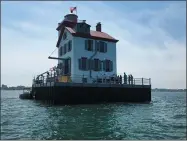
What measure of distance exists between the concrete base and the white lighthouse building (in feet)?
10.1

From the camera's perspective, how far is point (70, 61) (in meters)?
29.2

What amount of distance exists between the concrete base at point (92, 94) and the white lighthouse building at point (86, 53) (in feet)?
10.1

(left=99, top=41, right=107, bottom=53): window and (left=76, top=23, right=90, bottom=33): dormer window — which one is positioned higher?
(left=76, top=23, right=90, bottom=33): dormer window

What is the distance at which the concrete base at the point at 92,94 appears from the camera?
22.8m

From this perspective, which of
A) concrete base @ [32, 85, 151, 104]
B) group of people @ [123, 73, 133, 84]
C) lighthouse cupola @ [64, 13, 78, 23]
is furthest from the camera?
lighthouse cupola @ [64, 13, 78, 23]

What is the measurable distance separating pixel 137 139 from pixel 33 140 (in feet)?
12.3

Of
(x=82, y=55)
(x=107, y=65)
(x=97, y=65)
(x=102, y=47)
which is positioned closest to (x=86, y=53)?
(x=82, y=55)

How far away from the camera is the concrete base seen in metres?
22.8

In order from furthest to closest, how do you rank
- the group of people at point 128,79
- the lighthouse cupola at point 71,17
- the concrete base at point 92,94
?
the lighthouse cupola at point 71,17, the group of people at point 128,79, the concrete base at point 92,94

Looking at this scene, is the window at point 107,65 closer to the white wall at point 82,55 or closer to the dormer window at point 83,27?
the white wall at point 82,55

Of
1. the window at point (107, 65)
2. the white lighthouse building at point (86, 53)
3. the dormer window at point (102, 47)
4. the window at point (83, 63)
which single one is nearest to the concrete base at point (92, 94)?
the white lighthouse building at point (86, 53)

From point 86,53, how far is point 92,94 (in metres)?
6.22

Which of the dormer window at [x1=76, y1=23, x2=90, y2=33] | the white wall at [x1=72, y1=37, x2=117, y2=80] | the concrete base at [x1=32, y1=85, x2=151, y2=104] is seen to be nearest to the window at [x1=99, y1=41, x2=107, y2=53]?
the white wall at [x1=72, y1=37, x2=117, y2=80]

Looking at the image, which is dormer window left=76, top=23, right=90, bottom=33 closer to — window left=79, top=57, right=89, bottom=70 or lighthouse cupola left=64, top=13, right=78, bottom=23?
window left=79, top=57, right=89, bottom=70
